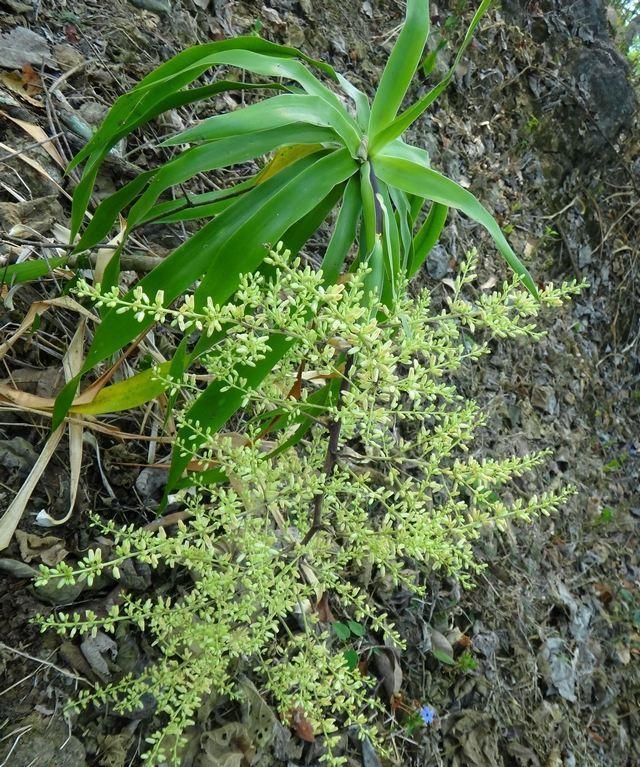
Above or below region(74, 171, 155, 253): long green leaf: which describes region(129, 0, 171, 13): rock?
above

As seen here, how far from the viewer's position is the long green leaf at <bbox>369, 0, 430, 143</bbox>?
1472 mm

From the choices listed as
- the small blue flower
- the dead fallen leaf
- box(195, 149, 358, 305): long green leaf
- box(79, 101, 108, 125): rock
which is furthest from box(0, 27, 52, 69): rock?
the small blue flower

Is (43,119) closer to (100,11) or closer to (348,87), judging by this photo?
Answer: (100,11)

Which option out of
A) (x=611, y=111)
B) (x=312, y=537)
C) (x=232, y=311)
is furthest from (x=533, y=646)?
(x=611, y=111)

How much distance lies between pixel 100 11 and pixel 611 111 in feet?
13.2

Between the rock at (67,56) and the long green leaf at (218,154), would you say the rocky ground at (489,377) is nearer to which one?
the rock at (67,56)

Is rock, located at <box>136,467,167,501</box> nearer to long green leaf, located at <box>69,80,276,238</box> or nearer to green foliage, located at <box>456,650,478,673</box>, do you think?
long green leaf, located at <box>69,80,276,238</box>

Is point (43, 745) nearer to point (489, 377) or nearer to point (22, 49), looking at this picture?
point (22, 49)

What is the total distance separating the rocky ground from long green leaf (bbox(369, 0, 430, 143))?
0.85 m

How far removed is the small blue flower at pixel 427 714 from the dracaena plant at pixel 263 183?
1288mm

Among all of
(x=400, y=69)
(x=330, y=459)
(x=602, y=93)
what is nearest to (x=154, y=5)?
(x=400, y=69)

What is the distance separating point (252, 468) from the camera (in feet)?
3.52

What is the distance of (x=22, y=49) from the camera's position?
6.09ft

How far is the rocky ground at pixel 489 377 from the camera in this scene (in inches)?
56.9
